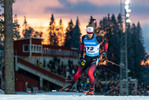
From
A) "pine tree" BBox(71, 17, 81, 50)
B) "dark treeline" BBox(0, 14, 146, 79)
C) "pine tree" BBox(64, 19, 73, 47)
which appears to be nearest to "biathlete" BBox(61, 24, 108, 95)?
"dark treeline" BBox(0, 14, 146, 79)

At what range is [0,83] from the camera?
44188mm

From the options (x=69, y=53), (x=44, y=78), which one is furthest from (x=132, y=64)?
(x=44, y=78)

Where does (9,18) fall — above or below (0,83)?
above

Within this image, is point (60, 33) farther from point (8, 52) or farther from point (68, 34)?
point (8, 52)

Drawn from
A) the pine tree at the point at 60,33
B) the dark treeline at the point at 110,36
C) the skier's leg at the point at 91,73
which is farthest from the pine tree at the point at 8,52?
the pine tree at the point at 60,33

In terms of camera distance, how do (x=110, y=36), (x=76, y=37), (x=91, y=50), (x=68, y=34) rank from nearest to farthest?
(x=91, y=50)
(x=110, y=36)
(x=76, y=37)
(x=68, y=34)

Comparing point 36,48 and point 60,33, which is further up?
point 60,33

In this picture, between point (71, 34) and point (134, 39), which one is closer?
point (134, 39)

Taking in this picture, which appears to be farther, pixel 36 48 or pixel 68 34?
pixel 68 34

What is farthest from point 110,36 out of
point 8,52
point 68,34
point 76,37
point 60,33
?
point 8,52

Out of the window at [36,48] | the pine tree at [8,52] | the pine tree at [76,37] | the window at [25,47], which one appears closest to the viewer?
the pine tree at [8,52]

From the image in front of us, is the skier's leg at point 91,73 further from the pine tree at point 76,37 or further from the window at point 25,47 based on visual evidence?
the pine tree at point 76,37

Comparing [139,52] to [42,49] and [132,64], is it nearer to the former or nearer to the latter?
[132,64]

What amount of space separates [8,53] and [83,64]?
5204 millimetres
